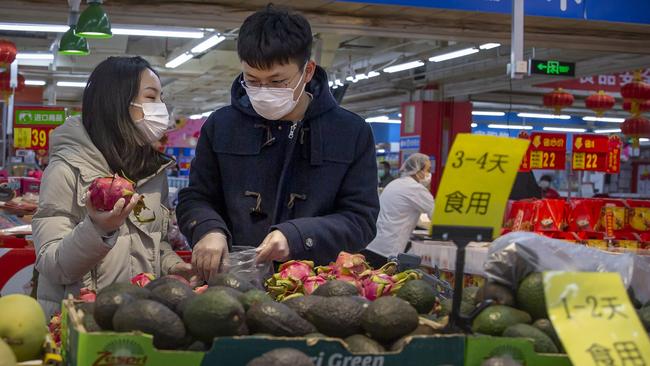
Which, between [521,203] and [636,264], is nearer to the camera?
[636,264]

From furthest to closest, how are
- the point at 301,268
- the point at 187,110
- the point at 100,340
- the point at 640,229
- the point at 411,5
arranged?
the point at 187,110
the point at 640,229
the point at 411,5
the point at 301,268
the point at 100,340

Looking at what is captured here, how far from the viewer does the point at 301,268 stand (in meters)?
2.11

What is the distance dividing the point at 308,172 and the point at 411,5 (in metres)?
3.59

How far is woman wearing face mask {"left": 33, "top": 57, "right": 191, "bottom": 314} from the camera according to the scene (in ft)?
8.02

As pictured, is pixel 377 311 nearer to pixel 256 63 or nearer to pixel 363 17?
pixel 256 63

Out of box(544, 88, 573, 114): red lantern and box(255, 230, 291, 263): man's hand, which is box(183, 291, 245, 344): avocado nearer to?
box(255, 230, 291, 263): man's hand

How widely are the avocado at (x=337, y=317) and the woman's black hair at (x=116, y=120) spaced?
4.19ft

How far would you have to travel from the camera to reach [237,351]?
4.53 ft

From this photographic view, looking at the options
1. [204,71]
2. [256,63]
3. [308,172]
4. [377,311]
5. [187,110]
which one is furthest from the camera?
[187,110]

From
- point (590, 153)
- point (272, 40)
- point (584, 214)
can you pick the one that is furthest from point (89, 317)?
point (590, 153)

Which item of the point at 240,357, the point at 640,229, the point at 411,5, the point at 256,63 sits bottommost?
the point at 640,229

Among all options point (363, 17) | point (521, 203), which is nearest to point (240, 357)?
point (363, 17)

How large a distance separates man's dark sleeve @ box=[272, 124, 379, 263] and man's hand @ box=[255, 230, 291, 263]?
7 centimetres

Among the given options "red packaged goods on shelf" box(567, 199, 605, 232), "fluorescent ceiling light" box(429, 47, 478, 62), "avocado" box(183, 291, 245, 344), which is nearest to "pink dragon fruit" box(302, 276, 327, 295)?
"avocado" box(183, 291, 245, 344)
